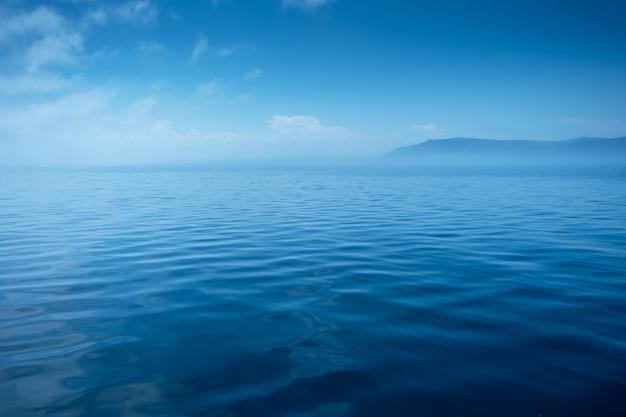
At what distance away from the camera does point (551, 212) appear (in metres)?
20.5

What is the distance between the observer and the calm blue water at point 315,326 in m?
4.31

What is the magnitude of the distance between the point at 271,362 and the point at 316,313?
6.21 ft

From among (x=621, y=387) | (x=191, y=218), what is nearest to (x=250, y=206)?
(x=191, y=218)

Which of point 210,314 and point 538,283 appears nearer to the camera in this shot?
point 210,314

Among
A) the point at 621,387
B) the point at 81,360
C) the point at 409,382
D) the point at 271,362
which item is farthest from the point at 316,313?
the point at 621,387

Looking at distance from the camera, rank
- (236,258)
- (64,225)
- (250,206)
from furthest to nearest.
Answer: (250,206) < (64,225) < (236,258)

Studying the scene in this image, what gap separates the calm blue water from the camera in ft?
14.1

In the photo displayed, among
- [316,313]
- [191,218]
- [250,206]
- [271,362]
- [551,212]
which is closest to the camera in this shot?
[271,362]

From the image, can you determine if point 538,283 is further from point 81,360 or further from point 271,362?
point 81,360

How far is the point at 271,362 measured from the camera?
512 centimetres

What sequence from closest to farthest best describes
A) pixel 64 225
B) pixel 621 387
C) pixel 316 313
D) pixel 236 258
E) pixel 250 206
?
pixel 621 387, pixel 316 313, pixel 236 258, pixel 64 225, pixel 250 206

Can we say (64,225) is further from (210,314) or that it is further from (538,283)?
(538,283)

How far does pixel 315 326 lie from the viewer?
20.7 ft

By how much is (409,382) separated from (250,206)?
20.7m
